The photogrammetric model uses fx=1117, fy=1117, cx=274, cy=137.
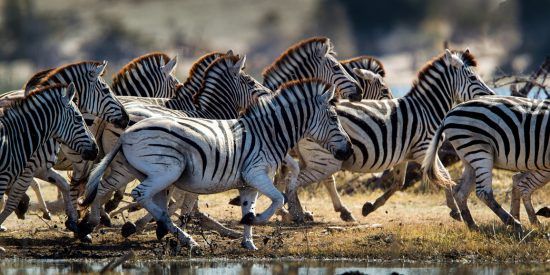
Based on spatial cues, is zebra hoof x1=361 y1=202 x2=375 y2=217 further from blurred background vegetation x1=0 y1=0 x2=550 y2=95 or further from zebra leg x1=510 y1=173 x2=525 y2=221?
blurred background vegetation x1=0 y1=0 x2=550 y2=95

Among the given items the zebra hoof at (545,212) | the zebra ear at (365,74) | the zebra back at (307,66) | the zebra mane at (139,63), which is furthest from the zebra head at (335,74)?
the zebra hoof at (545,212)

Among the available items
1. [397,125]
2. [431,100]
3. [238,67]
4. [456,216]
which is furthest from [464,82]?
[238,67]

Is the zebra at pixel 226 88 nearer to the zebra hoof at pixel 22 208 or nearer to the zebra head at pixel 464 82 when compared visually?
the zebra hoof at pixel 22 208

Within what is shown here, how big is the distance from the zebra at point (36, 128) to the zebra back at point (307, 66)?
169 inches

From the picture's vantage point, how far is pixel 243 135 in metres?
10.9

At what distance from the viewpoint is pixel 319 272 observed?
990 centimetres

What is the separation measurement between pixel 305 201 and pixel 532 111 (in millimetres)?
4172

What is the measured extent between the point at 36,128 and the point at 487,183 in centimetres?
474

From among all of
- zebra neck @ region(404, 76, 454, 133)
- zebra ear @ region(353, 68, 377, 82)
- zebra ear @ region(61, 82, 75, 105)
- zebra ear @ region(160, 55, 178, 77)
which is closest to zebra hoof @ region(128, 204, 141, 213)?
zebra ear @ region(61, 82, 75, 105)

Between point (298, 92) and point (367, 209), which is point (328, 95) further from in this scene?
point (367, 209)

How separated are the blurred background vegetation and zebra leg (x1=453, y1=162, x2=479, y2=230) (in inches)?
1139

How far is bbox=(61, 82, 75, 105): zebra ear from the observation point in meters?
10.5

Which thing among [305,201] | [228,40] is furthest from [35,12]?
[305,201]

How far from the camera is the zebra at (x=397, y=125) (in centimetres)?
1284
